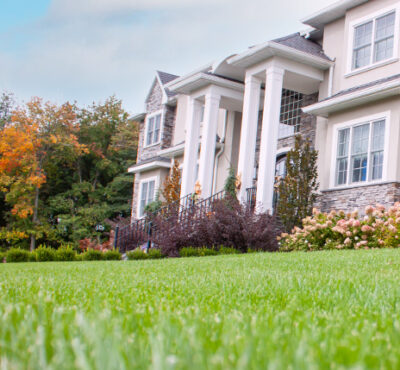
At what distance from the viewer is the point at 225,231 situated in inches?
478

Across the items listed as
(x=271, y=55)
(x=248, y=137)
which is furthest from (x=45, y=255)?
(x=271, y=55)

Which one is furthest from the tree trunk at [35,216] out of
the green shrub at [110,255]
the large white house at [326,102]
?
the green shrub at [110,255]

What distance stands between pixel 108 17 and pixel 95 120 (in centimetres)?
1710

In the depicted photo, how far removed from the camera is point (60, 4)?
46062mm

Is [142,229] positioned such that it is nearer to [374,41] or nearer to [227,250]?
[227,250]

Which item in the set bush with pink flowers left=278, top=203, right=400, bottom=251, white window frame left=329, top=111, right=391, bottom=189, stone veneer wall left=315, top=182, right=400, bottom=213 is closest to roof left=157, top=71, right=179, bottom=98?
white window frame left=329, top=111, right=391, bottom=189

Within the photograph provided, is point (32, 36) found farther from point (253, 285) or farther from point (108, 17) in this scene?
point (253, 285)

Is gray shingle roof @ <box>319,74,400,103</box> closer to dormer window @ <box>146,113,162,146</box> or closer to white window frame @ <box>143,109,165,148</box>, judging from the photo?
white window frame @ <box>143,109,165,148</box>

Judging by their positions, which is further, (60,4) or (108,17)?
(60,4)

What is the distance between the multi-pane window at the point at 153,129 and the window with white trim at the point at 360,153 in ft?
39.7

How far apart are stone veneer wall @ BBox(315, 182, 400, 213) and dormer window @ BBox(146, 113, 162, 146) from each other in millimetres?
11995

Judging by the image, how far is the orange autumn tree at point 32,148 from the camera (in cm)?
2425

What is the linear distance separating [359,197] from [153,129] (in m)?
13.9

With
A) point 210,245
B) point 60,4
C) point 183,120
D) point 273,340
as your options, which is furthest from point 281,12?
point 273,340
